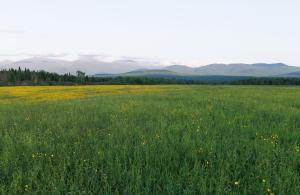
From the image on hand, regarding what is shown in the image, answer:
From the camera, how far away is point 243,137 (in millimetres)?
5250

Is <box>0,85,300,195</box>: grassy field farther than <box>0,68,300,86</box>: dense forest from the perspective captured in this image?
No

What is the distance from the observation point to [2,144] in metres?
5.20

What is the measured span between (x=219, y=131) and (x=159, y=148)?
6.74ft

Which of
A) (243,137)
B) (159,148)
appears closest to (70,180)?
(159,148)

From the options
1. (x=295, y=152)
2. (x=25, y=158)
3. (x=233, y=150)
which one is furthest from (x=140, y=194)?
(x=295, y=152)

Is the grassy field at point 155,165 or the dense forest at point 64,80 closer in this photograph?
the grassy field at point 155,165

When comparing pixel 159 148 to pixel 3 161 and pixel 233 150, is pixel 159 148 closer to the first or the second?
pixel 233 150

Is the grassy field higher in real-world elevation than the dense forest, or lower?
lower

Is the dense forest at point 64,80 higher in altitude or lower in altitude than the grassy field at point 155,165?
higher

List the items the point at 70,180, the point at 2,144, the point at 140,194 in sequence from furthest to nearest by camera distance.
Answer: the point at 2,144, the point at 70,180, the point at 140,194

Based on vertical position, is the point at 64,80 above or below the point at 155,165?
above

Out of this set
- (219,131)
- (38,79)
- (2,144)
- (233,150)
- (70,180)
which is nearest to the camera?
(70,180)

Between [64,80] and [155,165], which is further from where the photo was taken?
[64,80]

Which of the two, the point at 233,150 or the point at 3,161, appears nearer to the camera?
the point at 3,161
